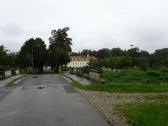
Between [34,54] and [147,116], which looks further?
[34,54]

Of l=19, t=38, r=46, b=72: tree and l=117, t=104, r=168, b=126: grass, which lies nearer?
l=117, t=104, r=168, b=126: grass

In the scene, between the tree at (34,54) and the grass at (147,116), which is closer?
the grass at (147,116)

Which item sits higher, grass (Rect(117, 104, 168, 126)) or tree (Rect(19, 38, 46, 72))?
tree (Rect(19, 38, 46, 72))

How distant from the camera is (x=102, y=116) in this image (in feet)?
42.9

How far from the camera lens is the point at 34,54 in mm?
107000

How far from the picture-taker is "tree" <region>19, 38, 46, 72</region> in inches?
4051

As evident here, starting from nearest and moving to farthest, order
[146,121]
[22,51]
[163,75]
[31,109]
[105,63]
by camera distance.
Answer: [146,121], [31,109], [163,75], [22,51], [105,63]

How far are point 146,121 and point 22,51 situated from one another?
10358cm

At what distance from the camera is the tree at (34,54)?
103 metres

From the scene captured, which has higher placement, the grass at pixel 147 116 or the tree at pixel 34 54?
the tree at pixel 34 54

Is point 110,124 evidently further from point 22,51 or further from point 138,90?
point 22,51

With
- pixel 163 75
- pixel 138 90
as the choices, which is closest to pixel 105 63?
pixel 163 75

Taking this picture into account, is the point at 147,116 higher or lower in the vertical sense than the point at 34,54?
lower

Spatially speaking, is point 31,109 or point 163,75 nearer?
point 31,109
